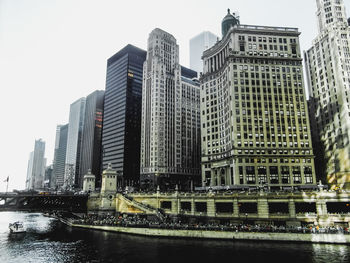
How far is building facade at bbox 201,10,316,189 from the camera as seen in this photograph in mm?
104812

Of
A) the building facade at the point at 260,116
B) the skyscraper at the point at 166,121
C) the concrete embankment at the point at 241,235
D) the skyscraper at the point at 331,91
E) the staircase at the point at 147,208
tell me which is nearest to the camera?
the concrete embankment at the point at 241,235

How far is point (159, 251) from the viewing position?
55938 mm

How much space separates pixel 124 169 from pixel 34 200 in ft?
259

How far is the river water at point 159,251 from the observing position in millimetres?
49688

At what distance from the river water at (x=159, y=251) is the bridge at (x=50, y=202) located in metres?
36.1

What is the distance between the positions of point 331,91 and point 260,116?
50.4 metres

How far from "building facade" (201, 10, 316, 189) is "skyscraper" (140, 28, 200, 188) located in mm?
47221

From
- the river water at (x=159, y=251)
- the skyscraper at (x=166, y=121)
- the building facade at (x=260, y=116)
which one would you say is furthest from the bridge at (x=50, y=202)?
the building facade at (x=260, y=116)

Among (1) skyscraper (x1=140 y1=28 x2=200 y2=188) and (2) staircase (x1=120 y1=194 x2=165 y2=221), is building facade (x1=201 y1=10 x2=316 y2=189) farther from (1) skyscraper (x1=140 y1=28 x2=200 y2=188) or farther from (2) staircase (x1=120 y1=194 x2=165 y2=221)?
(1) skyscraper (x1=140 y1=28 x2=200 y2=188)

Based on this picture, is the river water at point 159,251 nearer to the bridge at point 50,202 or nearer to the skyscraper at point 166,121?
the bridge at point 50,202

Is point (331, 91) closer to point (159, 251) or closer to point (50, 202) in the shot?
point (159, 251)

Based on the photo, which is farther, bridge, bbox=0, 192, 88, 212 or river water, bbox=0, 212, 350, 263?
bridge, bbox=0, 192, 88, 212

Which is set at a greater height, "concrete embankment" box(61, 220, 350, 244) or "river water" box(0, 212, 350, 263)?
"concrete embankment" box(61, 220, 350, 244)

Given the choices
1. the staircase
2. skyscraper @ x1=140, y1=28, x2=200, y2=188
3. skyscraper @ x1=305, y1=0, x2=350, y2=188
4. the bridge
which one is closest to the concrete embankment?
the staircase
